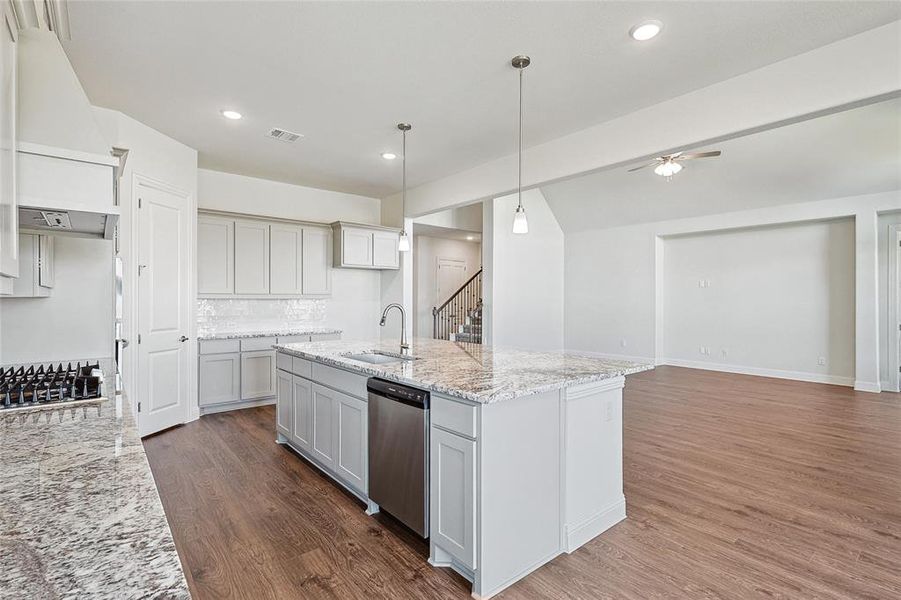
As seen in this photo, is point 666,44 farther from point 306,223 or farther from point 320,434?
point 306,223

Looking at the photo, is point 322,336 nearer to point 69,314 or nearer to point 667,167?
point 69,314

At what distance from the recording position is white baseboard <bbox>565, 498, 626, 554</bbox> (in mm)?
2357

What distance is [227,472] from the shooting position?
3.36 meters

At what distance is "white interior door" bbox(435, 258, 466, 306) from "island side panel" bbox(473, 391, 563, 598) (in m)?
7.78

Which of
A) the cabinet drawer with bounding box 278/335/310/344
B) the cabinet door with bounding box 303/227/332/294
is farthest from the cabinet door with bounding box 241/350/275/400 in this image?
the cabinet door with bounding box 303/227/332/294

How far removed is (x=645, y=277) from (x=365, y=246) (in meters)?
5.29

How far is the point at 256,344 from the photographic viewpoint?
5336 mm

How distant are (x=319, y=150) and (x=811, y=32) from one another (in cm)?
402

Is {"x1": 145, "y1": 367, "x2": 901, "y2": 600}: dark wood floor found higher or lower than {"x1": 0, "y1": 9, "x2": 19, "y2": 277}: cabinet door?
lower

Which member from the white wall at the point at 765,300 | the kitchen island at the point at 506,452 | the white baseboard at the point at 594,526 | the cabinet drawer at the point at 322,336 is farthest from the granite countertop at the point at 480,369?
the white wall at the point at 765,300

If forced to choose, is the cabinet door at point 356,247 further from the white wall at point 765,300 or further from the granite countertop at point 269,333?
the white wall at point 765,300

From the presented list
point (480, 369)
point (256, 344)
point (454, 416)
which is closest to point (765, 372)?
point (480, 369)

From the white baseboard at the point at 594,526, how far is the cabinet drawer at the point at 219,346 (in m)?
4.20

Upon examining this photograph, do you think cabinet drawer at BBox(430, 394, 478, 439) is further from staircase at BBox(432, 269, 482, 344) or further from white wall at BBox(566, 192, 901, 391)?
white wall at BBox(566, 192, 901, 391)
